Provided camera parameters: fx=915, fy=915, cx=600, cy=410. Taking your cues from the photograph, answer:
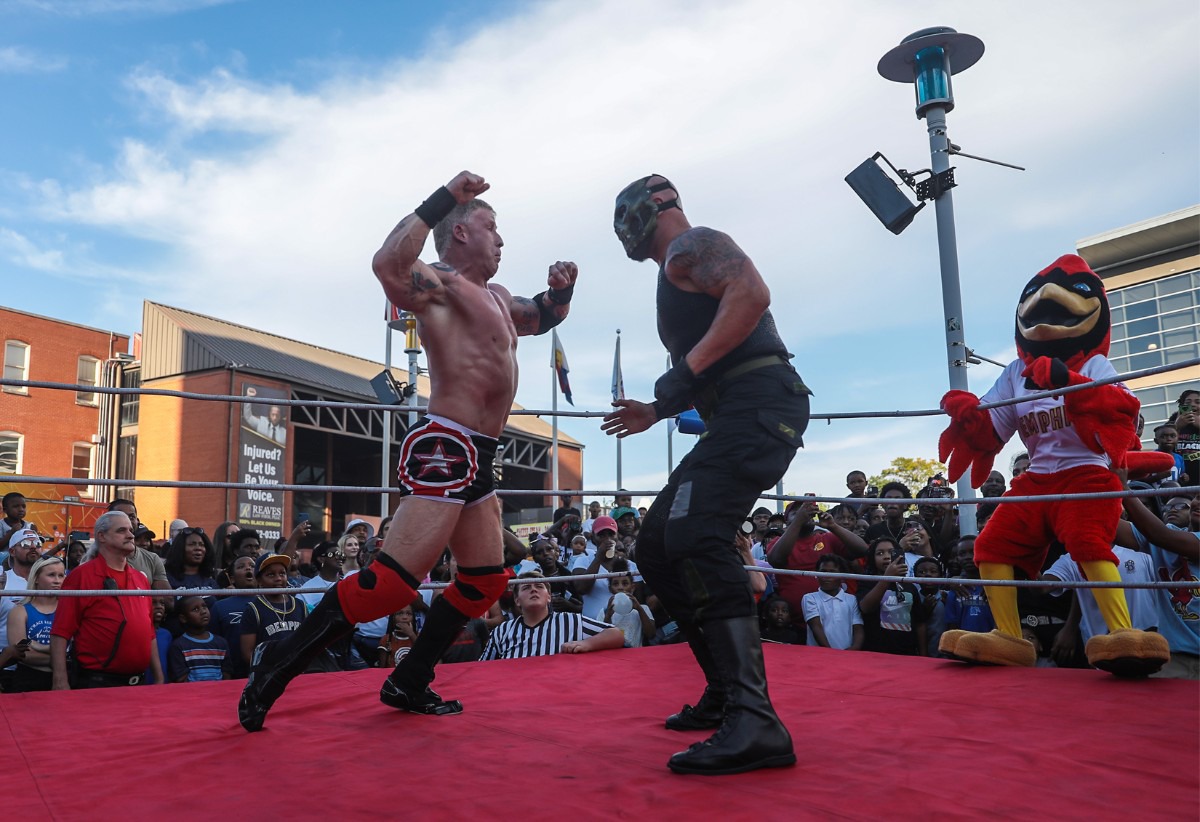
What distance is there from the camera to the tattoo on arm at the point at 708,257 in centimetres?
240

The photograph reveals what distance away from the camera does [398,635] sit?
212 inches

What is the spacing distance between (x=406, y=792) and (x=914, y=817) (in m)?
0.99

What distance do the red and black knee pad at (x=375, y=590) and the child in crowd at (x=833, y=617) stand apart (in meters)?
3.31

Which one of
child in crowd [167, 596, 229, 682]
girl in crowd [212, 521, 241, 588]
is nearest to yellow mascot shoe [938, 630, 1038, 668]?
child in crowd [167, 596, 229, 682]

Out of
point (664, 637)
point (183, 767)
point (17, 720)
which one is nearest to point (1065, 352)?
point (664, 637)

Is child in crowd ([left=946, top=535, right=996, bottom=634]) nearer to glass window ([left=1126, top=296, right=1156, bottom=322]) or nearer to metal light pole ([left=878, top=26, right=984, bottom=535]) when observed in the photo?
metal light pole ([left=878, top=26, right=984, bottom=535])

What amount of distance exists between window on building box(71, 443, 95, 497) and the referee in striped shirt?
2242cm

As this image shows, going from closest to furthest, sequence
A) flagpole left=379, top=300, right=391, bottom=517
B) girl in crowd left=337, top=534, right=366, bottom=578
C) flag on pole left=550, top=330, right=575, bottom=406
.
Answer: girl in crowd left=337, top=534, right=366, bottom=578 < flagpole left=379, top=300, right=391, bottom=517 < flag on pole left=550, top=330, right=575, bottom=406

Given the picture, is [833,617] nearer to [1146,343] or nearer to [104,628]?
[104,628]

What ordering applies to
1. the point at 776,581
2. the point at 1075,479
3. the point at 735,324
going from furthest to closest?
the point at 776,581 → the point at 1075,479 → the point at 735,324

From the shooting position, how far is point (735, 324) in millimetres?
2354

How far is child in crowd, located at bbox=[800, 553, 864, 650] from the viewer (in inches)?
211

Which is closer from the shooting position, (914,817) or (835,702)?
(914,817)

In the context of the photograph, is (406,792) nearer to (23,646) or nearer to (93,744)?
(93,744)
